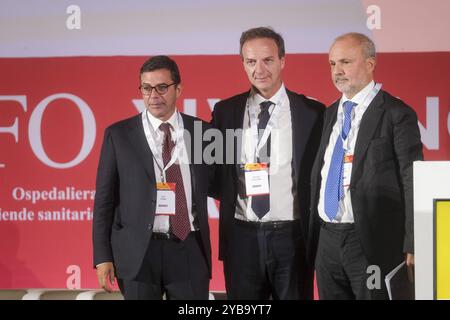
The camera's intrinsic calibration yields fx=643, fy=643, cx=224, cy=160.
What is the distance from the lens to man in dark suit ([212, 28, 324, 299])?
10.5ft

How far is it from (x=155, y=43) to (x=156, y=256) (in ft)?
5.32

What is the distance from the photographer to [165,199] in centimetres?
305

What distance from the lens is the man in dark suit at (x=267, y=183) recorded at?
10.5ft

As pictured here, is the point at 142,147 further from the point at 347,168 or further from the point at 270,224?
the point at 347,168

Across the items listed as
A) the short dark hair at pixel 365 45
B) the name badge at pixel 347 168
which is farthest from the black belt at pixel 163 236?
the short dark hair at pixel 365 45

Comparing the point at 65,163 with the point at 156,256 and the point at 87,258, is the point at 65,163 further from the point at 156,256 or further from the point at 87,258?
the point at 156,256

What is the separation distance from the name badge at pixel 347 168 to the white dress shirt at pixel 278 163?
0.31 m

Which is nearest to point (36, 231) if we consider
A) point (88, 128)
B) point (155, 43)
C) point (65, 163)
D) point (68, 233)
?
point (68, 233)

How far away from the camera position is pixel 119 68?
4148 mm

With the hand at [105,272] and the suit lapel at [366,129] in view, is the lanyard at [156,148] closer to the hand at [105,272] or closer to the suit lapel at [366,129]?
the hand at [105,272]

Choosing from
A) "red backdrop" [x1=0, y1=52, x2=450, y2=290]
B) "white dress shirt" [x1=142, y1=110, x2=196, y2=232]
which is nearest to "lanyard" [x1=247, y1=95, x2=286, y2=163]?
"white dress shirt" [x1=142, y1=110, x2=196, y2=232]

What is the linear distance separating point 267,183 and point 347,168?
0.41 metres

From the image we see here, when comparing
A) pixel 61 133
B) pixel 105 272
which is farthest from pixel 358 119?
pixel 61 133

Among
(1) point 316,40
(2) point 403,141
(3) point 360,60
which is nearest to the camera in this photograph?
(2) point 403,141
